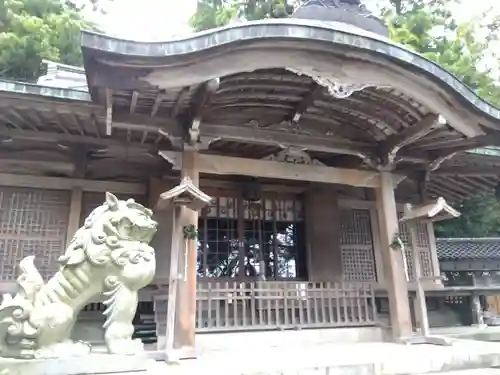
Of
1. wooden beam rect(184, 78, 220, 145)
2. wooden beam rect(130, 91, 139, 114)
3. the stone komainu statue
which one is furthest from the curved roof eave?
the stone komainu statue

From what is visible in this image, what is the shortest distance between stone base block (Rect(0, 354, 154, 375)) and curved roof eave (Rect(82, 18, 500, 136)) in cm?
296

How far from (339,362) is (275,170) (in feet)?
9.57

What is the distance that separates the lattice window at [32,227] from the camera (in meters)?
6.50

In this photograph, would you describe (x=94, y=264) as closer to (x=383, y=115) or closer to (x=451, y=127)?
(x=383, y=115)

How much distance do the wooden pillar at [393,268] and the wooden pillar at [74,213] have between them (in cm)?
483

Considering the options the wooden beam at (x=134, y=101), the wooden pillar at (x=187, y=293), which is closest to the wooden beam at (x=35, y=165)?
the wooden beam at (x=134, y=101)

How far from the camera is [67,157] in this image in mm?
6957

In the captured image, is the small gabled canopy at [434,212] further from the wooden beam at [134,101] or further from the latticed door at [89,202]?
the latticed door at [89,202]

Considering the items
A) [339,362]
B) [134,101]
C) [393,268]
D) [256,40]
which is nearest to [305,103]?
[256,40]

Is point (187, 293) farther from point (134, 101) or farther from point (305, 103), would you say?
point (305, 103)

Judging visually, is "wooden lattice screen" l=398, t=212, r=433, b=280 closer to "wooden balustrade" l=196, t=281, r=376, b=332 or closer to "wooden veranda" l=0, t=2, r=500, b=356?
"wooden veranda" l=0, t=2, r=500, b=356

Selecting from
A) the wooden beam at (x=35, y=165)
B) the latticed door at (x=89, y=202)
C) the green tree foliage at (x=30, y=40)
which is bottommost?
the latticed door at (x=89, y=202)

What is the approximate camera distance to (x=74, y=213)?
22.4 feet

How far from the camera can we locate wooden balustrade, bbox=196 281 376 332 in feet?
20.8
